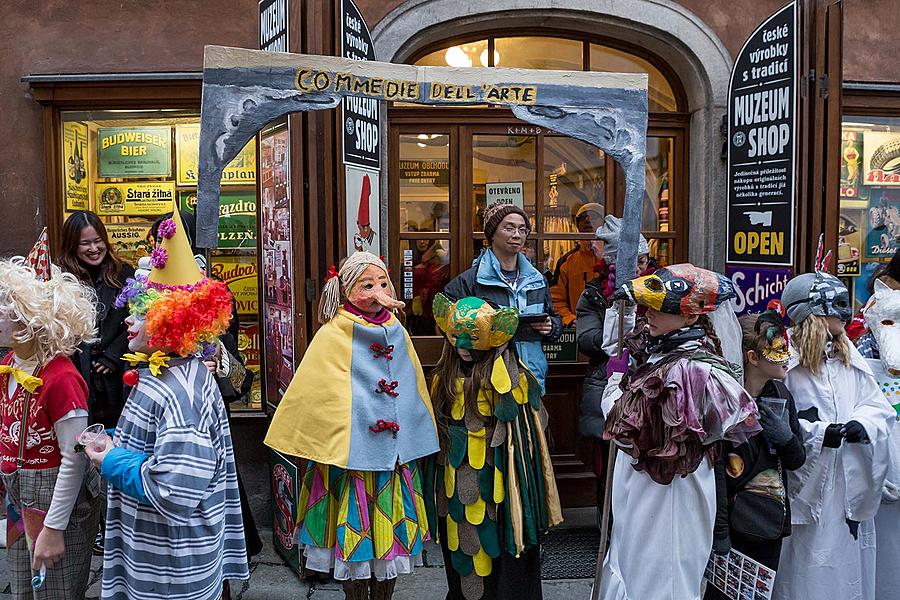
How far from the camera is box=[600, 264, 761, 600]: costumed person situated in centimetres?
275

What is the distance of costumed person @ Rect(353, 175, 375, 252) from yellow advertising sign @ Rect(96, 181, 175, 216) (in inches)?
84.4

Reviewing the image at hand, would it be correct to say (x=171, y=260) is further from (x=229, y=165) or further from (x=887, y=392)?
(x=887, y=392)

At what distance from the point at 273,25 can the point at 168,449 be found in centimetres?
257

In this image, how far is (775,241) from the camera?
460 cm

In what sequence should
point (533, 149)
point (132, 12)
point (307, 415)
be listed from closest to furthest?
point (307, 415), point (132, 12), point (533, 149)

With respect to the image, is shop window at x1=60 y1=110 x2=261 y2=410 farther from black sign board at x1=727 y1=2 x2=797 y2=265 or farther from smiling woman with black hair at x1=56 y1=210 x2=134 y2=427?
black sign board at x1=727 y1=2 x2=797 y2=265

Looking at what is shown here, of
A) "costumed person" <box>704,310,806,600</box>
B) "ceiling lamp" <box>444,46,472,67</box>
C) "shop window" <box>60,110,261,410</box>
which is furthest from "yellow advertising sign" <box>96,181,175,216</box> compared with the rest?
"costumed person" <box>704,310,806,600</box>

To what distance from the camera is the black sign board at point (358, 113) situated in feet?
13.0

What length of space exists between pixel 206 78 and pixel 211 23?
2.08m

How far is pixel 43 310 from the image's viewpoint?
9.40ft

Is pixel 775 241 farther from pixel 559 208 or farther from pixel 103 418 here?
pixel 103 418

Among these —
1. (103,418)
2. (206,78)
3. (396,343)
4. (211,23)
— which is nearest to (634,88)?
(396,343)

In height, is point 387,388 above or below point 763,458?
above

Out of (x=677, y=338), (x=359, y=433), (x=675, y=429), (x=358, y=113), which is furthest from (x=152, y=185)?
(x=675, y=429)
